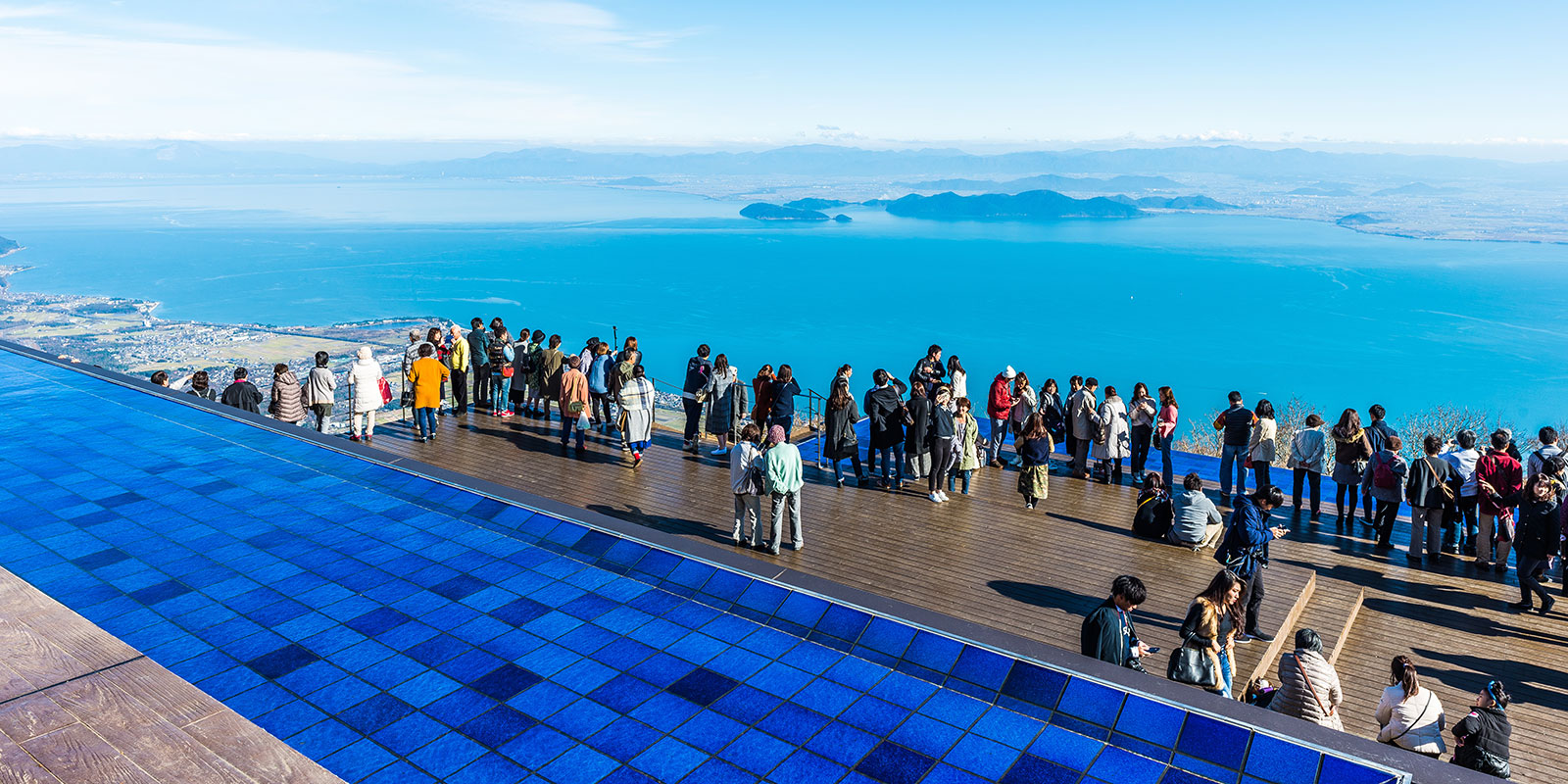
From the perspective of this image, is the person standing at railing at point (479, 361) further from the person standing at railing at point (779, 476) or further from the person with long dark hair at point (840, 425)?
the person standing at railing at point (779, 476)

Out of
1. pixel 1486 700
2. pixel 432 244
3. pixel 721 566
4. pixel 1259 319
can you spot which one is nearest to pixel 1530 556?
pixel 1486 700

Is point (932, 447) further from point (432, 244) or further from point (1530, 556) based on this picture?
point (432, 244)

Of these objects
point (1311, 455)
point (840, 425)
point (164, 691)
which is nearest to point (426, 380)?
point (840, 425)

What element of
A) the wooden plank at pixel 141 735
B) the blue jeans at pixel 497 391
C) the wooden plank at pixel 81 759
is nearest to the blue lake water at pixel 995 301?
the blue jeans at pixel 497 391

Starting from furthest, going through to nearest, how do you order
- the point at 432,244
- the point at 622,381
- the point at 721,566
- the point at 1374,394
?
1. the point at 432,244
2. the point at 1374,394
3. the point at 622,381
4. the point at 721,566

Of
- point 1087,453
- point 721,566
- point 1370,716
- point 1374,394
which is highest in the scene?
point 721,566

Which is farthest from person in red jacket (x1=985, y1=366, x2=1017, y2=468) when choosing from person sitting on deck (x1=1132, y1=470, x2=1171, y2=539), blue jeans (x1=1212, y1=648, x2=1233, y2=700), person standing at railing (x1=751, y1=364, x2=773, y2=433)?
blue jeans (x1=1212, y1=648, x2=1233, y2=700)

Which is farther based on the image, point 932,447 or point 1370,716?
point 932,447
